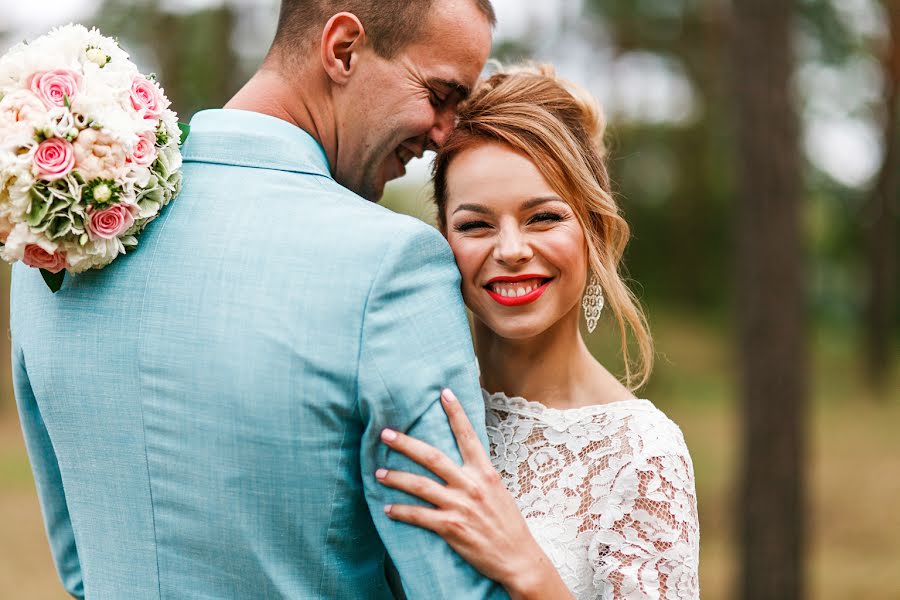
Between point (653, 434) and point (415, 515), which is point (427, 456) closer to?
point (415, 515)

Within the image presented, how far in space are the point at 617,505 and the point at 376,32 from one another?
48.3 inches

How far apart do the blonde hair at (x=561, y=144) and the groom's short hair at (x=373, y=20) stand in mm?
313

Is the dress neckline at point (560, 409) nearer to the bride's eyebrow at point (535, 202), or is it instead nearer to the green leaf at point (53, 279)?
the bride's eyebrow at point (535, 202)

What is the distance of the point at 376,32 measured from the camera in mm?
2232

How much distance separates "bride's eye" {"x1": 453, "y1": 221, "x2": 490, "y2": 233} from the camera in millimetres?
2383

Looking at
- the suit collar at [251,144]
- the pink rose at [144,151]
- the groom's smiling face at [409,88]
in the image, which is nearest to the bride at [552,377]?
the groom's smiling face at [409,88]

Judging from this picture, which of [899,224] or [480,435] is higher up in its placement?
[899,224]

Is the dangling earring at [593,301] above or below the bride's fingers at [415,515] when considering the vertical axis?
above

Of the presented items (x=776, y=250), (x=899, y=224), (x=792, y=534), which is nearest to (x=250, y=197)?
(x=776, y=250)

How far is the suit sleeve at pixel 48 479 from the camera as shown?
227cm

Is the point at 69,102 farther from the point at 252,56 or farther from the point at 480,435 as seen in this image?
the point at 252,56

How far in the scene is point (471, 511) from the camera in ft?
6.00

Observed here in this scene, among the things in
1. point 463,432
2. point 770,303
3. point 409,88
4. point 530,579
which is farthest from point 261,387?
point 770,303

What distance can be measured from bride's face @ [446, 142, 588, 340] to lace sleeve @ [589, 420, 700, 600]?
41cm
